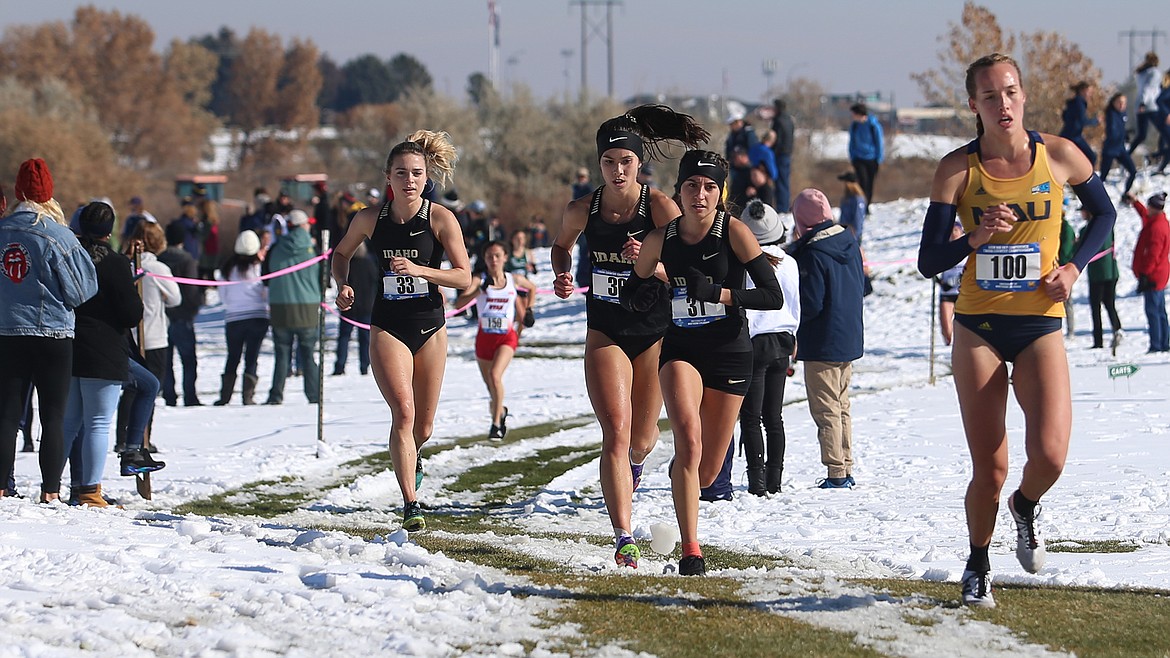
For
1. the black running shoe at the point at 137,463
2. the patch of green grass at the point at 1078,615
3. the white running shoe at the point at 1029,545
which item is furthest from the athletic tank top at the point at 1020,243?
the black running shoe at the point at 137,463

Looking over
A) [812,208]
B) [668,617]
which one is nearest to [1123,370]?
[812,208]

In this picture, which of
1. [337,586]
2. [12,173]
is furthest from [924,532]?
[12,173]

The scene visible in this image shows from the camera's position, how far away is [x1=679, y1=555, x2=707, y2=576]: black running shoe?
6.53 m

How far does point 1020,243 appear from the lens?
5.68 metres

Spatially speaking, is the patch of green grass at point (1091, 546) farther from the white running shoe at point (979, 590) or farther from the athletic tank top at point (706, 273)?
the athletic tank top at point (706, 273)

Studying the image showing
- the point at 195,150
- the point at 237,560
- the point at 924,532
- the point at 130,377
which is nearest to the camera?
the point at 237,560

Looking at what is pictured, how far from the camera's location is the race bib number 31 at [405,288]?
27.1 ft

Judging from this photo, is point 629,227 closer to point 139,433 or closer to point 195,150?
point 139,433

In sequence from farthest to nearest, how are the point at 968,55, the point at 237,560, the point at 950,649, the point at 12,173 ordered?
the point at 12,173 → the point at 968,55 → the point at 237,560 → the point at 950,649

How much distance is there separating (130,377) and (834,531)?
4668 mm

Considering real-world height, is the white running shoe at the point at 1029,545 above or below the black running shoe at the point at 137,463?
above

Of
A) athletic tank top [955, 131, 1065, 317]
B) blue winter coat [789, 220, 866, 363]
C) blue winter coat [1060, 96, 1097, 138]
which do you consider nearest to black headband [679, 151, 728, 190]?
athletic tank top [955, 131, 1065, 317]

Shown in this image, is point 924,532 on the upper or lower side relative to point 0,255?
lower

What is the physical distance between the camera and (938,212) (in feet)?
18.9
